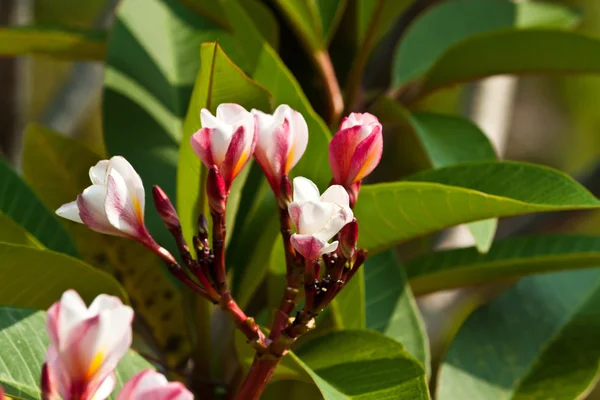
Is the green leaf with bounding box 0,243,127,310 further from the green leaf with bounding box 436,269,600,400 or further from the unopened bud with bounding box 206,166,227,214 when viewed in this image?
the green leaf with bounding box 436,269,600,400


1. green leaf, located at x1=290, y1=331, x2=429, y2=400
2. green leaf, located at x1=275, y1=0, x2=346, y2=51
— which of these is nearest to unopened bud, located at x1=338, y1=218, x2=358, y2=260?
green leaf, located at x1=290, y1=331, x2=429, y2=400

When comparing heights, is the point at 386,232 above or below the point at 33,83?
below

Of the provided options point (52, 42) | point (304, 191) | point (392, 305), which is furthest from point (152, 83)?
point (304, 191)

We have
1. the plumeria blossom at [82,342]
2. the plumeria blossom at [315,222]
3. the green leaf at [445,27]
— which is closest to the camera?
the plumeria blossom at [82,342]

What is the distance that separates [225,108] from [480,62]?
0.58 metres

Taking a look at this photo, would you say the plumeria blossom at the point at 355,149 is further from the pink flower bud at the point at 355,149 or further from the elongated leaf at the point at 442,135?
the elongated leaf at the point at 442,135

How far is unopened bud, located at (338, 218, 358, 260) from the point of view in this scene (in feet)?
1.86

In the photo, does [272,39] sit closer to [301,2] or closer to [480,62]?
[301,2]

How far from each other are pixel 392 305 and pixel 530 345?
21 cm

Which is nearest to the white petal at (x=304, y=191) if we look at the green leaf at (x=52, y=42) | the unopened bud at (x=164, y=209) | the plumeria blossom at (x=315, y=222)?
the plumeria blossom at (x=315, y=222)

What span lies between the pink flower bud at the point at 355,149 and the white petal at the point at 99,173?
169 mm

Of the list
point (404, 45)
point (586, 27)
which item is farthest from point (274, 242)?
point (586, 27)

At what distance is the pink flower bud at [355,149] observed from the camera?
63 cm

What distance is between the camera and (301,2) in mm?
1066
